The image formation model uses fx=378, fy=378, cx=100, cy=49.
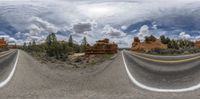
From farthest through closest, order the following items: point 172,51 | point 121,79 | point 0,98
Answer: point 172,51
point 121,79
point 0,98

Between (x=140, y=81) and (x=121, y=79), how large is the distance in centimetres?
126

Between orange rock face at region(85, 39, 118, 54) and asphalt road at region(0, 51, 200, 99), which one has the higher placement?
orange rock face at region(85, 39, 118, 54)

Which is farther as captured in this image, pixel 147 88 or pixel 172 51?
pixel 172 51

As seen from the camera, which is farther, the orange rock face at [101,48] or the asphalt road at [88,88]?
the orange rock face at [101,48]

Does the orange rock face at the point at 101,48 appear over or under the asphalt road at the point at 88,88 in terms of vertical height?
over

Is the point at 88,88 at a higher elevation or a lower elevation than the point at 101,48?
lower

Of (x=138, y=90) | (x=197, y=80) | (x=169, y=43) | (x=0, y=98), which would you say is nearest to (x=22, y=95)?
(x=0, y=98)

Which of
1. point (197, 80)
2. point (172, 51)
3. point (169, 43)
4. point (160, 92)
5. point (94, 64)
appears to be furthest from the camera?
point (169, 43)

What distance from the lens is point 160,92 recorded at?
39.2ft

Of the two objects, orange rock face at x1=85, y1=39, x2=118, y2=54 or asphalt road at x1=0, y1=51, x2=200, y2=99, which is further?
orange rock face at x1=85, y1=39, x2=118, y2=54

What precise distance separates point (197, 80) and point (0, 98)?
7.53 metres

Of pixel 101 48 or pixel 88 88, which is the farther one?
pixel 101 48

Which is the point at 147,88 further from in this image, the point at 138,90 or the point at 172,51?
the point at 172,51

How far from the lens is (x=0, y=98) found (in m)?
11.1
